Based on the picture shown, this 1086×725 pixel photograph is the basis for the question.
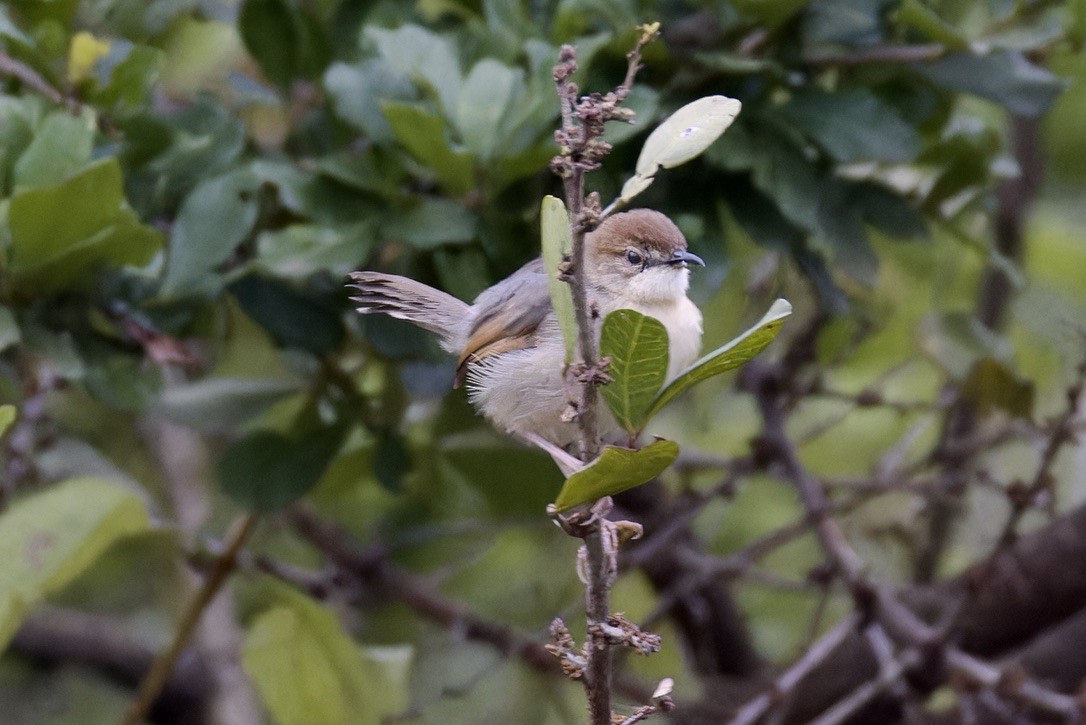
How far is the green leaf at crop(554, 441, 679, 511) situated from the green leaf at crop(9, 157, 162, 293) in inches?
46.8

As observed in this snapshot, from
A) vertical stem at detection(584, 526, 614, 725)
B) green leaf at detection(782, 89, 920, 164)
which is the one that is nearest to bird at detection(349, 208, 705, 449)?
green leaf at detection(782, 89, 920, 164)

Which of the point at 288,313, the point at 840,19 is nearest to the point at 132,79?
the point at 288,313

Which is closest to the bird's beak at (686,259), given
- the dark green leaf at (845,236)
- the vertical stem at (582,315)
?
the dark green leaf at (845,236)

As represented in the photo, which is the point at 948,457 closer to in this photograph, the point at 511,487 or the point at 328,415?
the point at 511,487

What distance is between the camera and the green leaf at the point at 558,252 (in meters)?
1.27

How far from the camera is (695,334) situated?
2590 millimetres

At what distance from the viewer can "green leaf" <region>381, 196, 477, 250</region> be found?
95.0 inches

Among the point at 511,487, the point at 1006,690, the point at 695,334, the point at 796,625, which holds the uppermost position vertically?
the point at 695,334

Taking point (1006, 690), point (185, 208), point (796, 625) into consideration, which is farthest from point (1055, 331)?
point (185, 208)

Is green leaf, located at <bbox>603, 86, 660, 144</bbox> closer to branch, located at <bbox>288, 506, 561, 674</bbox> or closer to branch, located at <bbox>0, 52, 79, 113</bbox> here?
branch, located at <bbox>0, 52, 79, 113</bbox>

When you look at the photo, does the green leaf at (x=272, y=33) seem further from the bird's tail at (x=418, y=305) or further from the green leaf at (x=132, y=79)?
the bird's tail at (x=418, y=305)

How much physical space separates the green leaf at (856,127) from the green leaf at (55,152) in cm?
139

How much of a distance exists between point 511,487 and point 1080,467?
7.22ft

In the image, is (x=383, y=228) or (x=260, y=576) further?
(x=260, y=576)
